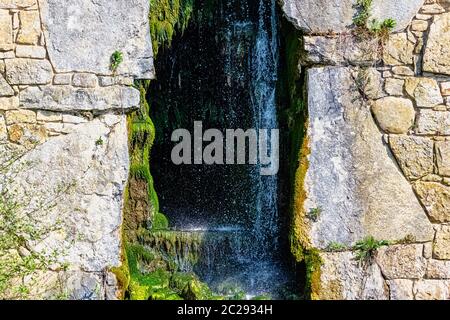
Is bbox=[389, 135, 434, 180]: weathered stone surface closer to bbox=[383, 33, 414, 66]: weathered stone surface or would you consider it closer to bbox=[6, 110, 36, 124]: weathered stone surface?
bbox=[383, 33, 414, 66]: weathered stone surface

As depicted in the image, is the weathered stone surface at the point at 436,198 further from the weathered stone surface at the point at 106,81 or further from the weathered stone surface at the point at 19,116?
the weathered stone surface at the point at 19,116

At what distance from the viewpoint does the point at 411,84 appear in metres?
5.32

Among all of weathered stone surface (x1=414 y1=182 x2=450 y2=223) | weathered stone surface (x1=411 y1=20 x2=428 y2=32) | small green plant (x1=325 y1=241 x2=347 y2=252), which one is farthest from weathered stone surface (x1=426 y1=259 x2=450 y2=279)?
weathered stone surface (x1=411 y1=20 x2=428 y2=32)

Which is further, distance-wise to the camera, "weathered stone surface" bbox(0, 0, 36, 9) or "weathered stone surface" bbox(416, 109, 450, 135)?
"weathered stone surface" bbox(416, 109, 450, 135)

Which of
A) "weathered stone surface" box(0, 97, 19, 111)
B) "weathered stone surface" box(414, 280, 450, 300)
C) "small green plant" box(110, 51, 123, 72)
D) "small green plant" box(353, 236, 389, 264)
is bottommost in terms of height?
"weathered stone surface" box(414, 280, 450, 300)

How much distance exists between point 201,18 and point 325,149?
1790 millimetres

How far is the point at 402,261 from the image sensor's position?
5336 mm

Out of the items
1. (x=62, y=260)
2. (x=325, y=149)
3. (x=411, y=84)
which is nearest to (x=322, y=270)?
(x=325, y=149)

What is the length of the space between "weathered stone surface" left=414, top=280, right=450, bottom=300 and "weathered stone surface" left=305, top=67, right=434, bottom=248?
0.33m

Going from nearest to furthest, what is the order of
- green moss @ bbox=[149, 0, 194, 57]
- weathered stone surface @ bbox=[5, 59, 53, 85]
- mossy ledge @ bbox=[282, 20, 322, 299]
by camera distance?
weathered stone surface @ bbox=[5, 59, 53, 85] → mossy ledge @ bbox=[282, 20, 322, 299] → green moss @ bbox=[149, 0, 194, 57]

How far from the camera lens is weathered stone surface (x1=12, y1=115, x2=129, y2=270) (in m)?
5.23

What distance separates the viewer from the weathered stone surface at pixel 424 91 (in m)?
5.32

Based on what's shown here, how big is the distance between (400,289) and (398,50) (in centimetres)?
179

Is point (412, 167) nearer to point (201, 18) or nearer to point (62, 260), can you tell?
point (201, 18)
